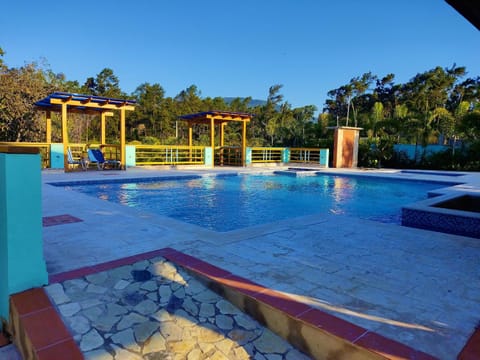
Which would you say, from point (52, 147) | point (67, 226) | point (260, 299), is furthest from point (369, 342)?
point (52, 147)

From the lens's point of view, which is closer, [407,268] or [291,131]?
[407,268]

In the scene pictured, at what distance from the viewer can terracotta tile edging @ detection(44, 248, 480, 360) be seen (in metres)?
1.90

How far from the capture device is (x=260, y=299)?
2.51 metres

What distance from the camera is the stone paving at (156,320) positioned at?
2268mm

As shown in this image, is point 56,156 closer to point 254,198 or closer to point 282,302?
point 254,198

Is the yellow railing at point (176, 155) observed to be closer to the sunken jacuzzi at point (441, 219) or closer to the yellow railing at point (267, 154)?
the yellow railing at point (267, 154)

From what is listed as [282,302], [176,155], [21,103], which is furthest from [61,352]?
[21,103]

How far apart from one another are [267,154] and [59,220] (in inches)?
636

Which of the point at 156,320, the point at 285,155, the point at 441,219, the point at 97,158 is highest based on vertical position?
the point at 285,155

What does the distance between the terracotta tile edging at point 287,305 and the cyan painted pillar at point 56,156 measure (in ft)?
39.5

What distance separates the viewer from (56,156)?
45.0 feet

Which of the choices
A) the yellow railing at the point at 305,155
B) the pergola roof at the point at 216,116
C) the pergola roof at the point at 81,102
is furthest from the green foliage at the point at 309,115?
the pergola roof at the point at 216,116

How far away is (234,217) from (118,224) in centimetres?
265

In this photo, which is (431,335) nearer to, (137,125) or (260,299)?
(260,299)
